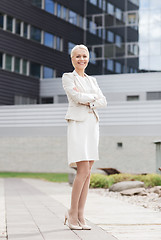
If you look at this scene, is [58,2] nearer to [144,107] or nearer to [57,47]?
[57,47]

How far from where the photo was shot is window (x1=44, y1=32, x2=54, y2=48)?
122 feet

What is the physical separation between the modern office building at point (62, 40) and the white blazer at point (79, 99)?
26737 millimetres

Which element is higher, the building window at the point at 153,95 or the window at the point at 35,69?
the window at the point at 35,69

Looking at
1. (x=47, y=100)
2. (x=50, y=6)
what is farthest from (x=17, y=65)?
(x=50, y=6)

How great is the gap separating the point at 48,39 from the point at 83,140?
31778 mm

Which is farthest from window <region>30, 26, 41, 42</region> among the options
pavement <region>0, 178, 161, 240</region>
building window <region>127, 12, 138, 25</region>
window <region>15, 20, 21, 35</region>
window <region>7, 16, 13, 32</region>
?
pavement <region>0, 178, 161, 240</region>

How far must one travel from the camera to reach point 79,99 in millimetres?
6281

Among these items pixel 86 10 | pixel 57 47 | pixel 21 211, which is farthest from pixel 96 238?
pixel 86 10

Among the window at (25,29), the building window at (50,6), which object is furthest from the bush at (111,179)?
the building window at (50,6)

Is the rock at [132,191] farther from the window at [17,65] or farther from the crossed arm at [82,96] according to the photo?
the window at [17,65]

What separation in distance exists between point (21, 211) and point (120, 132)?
68.4 feet

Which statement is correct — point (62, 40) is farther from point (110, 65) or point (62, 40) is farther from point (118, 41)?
point (110, 65)

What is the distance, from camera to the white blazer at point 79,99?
6.30 m

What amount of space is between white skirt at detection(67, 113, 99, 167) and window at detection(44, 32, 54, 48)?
103 ft
